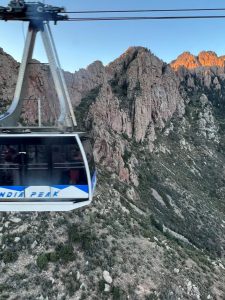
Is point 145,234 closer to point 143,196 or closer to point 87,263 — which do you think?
point 87,263

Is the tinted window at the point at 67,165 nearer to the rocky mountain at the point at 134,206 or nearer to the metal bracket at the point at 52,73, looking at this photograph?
the metal bracket at the point at 52,73

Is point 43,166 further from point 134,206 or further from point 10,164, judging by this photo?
point 134,206

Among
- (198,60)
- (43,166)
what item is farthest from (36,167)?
(198,60)

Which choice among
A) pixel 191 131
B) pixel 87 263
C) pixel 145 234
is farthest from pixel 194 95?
pixel 87 263

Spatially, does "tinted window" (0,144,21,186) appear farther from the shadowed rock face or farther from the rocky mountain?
the shadowed rock face

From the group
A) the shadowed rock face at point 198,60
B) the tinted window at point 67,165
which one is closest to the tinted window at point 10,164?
the tinted window at point 67,165

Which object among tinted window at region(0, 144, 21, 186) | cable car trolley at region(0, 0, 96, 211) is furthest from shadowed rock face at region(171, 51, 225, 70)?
tinted window at region(0, 144, 21, 186)

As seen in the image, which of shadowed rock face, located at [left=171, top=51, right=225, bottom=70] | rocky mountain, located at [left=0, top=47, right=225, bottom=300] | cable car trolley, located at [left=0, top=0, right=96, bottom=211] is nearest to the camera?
cable car trolley, located at [left=0, top=0, right=96, bottom=211]
